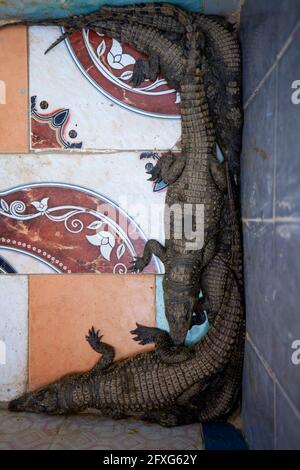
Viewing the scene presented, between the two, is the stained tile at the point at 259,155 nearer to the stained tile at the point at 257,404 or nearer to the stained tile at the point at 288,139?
the stained tile at the point at 288,139

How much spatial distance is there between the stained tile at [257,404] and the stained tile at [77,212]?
858 mm

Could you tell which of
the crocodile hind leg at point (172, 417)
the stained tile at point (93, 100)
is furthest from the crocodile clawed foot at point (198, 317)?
the stained tile at point (93, 100)

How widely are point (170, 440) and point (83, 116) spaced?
212 cm

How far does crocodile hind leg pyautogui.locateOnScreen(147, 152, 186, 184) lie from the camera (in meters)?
2.39

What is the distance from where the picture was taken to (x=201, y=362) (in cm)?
237

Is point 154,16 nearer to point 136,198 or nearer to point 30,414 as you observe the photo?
point 136,198

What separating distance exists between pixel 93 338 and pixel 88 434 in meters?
0.58

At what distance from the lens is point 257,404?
2039 mm

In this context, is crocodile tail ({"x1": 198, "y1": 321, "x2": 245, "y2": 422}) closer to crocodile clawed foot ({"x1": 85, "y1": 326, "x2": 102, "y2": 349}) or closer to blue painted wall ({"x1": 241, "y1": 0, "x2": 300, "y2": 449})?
blue painted wall ({"x1": 241, "y1": 0, "x2": 300, "y2": 449})

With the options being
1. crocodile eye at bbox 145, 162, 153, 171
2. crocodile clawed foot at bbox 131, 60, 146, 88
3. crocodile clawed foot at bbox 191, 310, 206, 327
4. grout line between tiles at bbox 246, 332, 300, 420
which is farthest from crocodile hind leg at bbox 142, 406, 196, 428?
crocodile clawed foot at bbox 131, 60, 146, 88

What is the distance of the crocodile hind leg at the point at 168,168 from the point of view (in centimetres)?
239

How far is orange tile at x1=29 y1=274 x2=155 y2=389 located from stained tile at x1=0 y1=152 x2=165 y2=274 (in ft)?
0.34

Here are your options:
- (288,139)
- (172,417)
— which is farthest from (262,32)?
(172,417)
